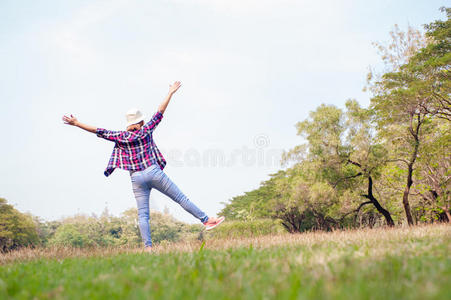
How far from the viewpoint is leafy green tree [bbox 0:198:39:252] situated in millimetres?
43312

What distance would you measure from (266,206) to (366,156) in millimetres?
23287

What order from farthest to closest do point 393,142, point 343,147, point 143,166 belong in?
point 343,147 < point 393,142 < point 143,166

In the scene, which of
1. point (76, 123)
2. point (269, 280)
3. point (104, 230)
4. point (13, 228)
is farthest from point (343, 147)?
point (104, 230)

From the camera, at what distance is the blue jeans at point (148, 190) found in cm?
645

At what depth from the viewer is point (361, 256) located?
3412mm

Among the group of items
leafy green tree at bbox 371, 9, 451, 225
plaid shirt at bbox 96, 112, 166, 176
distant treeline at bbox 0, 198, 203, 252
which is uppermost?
leafy green tree at bbox 371, 9, 451, 225

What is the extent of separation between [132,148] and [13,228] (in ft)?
160

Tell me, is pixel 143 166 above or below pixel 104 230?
above

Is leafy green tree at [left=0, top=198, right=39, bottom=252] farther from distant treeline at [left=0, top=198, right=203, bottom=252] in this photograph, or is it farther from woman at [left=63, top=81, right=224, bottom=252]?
woman at [left=63, top=81, right=224, bottom=252]

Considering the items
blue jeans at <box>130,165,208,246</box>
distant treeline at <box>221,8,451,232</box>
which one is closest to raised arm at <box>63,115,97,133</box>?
blue jeans at <box>130,165,208,246</box>

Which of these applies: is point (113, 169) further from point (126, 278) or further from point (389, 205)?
point (389, 205)

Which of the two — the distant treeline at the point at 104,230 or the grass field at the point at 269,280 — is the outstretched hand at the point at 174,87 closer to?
the grass field at the point at 269,280

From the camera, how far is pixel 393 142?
63.9 ft

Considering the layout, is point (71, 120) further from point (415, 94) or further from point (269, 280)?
point (415, 94)
